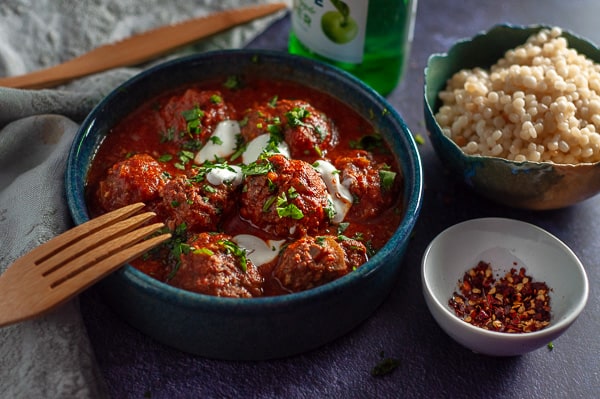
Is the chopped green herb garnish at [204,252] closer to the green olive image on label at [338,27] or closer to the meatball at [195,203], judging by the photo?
the meatball at [195,203]

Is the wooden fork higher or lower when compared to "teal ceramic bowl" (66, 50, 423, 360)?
higher

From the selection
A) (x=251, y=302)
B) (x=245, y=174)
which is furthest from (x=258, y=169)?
(x=251, y=302)

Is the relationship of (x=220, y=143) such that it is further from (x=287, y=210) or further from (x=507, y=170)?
(x=507, y=170)

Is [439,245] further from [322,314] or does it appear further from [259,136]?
[259,136]

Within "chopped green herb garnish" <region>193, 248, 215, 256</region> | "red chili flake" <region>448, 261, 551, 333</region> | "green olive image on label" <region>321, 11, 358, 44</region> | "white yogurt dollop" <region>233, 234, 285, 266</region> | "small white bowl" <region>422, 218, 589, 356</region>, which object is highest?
"green olive image on label" <region>321, 11, 358, 44</region>

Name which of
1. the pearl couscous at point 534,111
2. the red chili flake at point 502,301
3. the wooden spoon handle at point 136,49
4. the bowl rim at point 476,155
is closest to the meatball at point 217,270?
the red chili flake at point 502,301

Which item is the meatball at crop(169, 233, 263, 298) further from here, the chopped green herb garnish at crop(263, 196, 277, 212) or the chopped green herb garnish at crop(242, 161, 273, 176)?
the chopped green herb garnish at crop(242, 161, 273, 176)

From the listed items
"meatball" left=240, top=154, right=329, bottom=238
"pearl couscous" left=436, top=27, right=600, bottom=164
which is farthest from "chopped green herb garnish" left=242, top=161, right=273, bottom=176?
"pearl couscous" left=436, top=27, right=600, bottom=164
